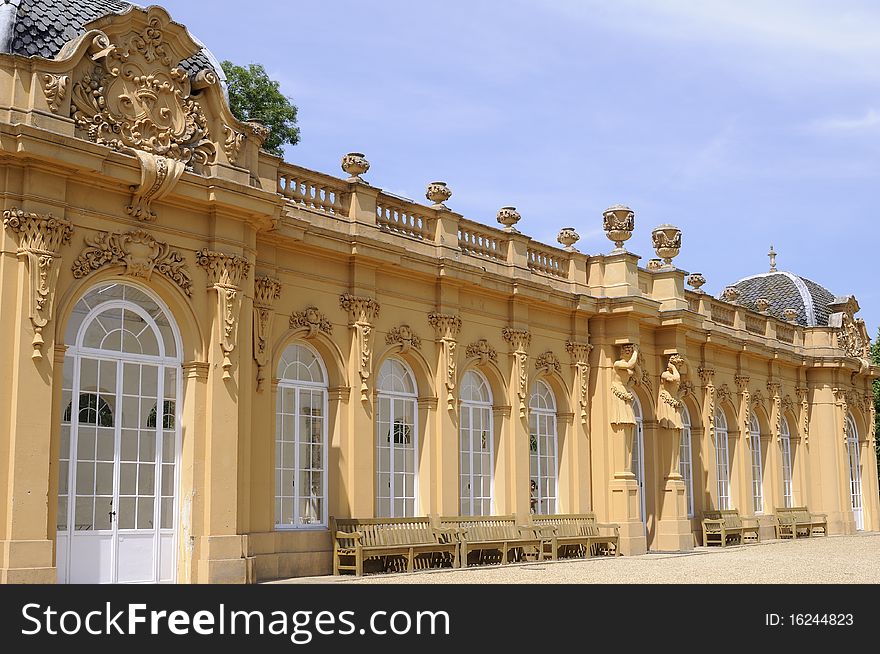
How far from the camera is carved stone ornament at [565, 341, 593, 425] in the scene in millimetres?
20812

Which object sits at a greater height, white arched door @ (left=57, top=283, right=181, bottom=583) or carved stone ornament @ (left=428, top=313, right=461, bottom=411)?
carved stone ornament @ (left=428, top=313, right=461, bottom=411)

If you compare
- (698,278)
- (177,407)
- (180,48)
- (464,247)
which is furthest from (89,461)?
(698,278)

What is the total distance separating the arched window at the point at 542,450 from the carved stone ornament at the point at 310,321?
Answer: 516 cm

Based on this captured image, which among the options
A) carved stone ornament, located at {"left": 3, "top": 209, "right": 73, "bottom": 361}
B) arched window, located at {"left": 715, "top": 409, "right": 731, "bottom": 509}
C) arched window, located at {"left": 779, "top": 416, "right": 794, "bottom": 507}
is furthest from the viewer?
arched window, located at {"left": 779, "top": 416, "right": 794, "bottom": 507}

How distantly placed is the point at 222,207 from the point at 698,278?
1417cm

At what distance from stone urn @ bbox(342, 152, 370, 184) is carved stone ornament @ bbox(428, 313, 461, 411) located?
255cm

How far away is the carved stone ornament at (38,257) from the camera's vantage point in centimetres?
1198

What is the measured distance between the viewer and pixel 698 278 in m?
25.4

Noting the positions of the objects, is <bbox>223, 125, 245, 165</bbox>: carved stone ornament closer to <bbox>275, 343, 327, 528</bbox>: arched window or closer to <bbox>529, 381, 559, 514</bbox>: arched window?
<bbox>275, 343, 327, 528</bbox>: arched window

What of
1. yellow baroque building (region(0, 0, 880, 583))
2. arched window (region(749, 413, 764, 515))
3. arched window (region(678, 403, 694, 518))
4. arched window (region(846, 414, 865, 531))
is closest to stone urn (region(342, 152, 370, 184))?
yellow baroque building (region(0, 0, 880, 583))

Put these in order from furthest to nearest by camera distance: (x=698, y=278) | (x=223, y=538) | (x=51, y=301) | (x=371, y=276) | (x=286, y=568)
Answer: (x=698, y=278)
(x=371, y=276)
(x=286, y=568)
(x=223, y=538)
(x=51, y=301)

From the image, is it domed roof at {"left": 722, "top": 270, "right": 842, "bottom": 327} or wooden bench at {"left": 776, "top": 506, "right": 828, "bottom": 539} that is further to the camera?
domed roof at {"left": 722, "top": 270, "right": 842, "bottom": 327}

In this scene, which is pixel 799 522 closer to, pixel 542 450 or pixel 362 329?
pixel 542 450

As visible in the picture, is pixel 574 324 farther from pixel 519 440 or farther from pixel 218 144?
pixel 218 144
